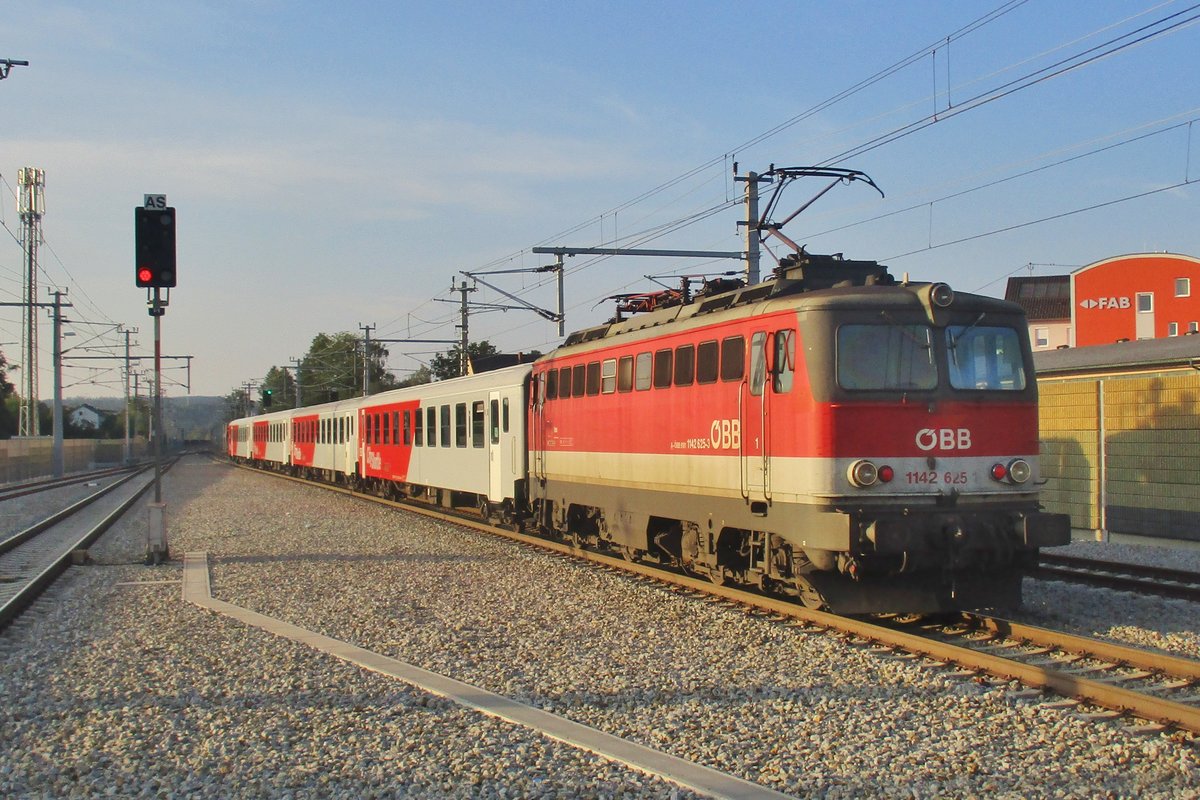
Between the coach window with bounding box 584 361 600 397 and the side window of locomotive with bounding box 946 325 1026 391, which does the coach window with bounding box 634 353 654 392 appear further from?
the side window of locomotive with bounding box 946 325 1026 391

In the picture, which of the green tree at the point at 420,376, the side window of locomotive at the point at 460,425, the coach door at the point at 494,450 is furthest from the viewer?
the green tree at the point at 420,376

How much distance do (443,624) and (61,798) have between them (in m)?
4.87

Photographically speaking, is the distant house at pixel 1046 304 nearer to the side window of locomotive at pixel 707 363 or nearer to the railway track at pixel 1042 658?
the side window of locomotive at pixel 707 363

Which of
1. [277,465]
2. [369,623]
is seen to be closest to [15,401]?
[277,465]

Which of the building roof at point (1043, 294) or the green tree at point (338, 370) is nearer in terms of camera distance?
the building roof at point (1043, 294)

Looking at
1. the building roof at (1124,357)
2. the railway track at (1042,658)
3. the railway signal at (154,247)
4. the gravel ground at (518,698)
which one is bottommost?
the gravel ground at (518,698)

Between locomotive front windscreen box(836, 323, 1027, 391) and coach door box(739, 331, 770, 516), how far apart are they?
871 millimetres

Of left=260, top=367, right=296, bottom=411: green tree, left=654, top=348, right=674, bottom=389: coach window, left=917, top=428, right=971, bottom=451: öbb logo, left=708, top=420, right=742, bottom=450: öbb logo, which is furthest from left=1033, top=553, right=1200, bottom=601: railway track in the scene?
left=260, top=367, right=296, bottom=411: green tree

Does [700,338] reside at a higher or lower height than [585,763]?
higher

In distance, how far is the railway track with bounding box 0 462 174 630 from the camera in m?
12.2

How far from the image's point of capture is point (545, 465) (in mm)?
16391

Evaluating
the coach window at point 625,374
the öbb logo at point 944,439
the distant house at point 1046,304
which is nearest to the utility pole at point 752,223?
the coach window at point 625,374

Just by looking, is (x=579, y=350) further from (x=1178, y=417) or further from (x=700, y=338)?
(x=1178, y=417)

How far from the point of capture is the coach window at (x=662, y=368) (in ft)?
39.3
